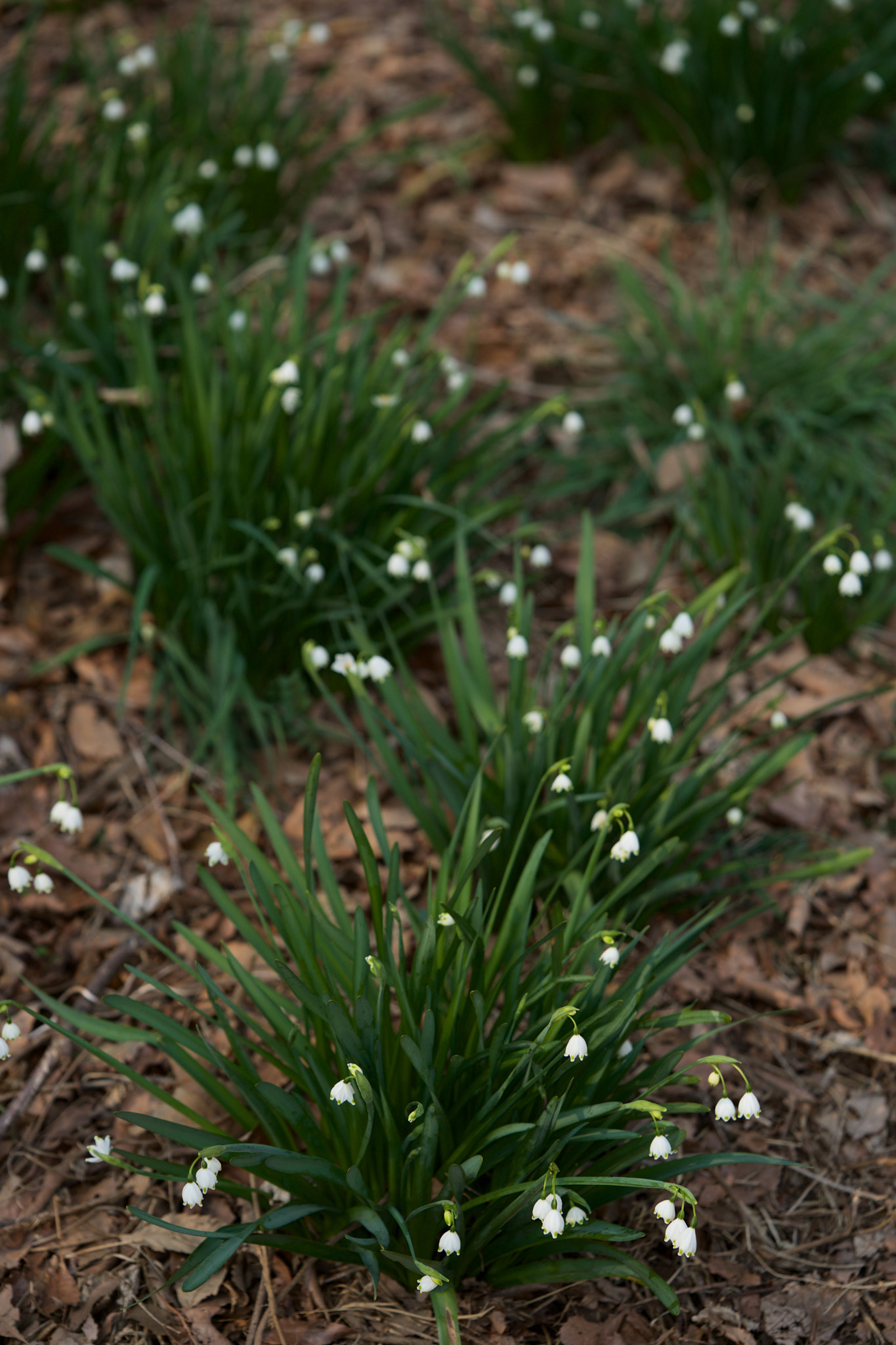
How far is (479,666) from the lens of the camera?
101 inches

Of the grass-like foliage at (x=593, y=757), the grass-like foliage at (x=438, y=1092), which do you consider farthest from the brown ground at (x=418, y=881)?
the grass-like foliage at (x=593, y=757)

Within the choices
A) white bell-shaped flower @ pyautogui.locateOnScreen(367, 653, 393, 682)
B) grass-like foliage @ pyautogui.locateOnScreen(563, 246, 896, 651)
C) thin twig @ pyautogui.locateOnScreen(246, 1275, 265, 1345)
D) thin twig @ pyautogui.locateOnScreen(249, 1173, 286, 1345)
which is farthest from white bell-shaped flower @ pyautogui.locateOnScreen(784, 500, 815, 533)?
thin twig @ pyautogui.locateOnScreen(246, 1275, 265, 1345)

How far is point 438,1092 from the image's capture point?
1.83 metres

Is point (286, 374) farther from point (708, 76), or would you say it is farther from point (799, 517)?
point (708, 76)

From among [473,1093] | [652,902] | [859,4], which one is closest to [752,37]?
[859,4]

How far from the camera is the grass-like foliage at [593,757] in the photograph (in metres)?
2.28

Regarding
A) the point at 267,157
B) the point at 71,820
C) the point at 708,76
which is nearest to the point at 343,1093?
the point at 71,820

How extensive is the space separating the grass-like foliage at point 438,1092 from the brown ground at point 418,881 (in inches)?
5.0

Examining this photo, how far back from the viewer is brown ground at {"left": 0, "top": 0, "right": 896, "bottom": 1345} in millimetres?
1967

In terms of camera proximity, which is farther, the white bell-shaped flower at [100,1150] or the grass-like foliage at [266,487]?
the grass-like foliage at [266,487]

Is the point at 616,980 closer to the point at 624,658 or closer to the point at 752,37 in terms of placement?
the point at 624,658

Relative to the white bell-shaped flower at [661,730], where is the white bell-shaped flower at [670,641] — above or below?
above

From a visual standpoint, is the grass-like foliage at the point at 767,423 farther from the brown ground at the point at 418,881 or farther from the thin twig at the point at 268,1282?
the thin twig at the point at 268,1282

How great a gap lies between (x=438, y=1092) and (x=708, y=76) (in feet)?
11.9
